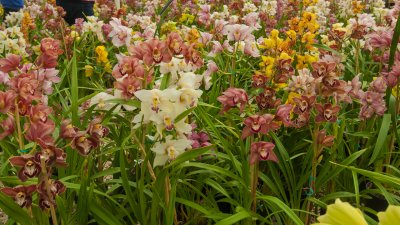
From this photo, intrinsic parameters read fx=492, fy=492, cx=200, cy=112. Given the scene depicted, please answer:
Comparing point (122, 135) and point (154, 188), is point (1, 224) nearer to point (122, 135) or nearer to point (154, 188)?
point (122, 135)

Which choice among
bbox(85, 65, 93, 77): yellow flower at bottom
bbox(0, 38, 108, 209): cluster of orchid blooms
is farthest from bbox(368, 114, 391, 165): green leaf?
bbox(85, 65, 93, 77): yellow flower at bottom

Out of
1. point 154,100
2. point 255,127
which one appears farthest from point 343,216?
point 255,127

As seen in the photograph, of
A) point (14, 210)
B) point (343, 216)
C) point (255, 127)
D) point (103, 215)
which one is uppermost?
point (343, 216)

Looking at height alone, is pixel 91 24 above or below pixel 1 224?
above

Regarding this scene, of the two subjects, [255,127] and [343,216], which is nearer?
[343,216]

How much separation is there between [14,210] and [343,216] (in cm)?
122

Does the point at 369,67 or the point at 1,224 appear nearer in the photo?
the point at 1,224

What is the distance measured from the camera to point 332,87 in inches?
66.2

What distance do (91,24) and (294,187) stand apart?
2.44m

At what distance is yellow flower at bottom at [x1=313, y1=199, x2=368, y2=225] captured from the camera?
34 cm

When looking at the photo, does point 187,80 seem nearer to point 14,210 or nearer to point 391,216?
point 14,210

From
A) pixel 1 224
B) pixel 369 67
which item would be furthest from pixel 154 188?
pixel 369 67

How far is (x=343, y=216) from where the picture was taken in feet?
1.14

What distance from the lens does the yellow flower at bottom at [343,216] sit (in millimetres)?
340
